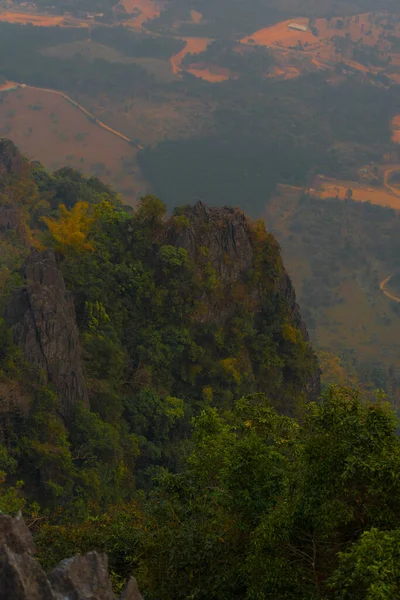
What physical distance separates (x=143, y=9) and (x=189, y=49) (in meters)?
34.1

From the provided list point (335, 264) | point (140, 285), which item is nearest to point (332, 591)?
point (140, 285)

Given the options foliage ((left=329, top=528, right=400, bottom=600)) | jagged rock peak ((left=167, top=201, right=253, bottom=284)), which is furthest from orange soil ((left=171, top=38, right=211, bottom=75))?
foliage ((left=329, top=528, right=400, bottom=600))

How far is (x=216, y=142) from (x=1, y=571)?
12024cm

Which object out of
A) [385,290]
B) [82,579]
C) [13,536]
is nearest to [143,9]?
[385,290]

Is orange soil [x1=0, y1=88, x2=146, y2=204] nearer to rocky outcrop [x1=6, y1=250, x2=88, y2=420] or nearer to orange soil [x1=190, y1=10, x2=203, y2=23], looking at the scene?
orange soil [x1=190, y1=10, x2=203, y2=23]

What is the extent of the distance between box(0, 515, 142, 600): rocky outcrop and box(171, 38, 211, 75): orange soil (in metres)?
149

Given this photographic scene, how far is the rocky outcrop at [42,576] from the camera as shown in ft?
26.7

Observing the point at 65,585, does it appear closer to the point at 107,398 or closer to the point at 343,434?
the point at 343,434

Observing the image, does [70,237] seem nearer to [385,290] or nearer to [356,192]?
[385,290]

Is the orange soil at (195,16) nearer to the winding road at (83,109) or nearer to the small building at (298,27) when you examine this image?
the small building at (298,27)

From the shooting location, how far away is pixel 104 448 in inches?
808

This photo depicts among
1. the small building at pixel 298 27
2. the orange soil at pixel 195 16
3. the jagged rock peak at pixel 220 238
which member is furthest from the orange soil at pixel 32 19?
the jagged rock peak at pixel 220 238

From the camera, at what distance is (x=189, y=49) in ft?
530

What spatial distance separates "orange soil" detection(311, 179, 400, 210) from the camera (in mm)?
111938
